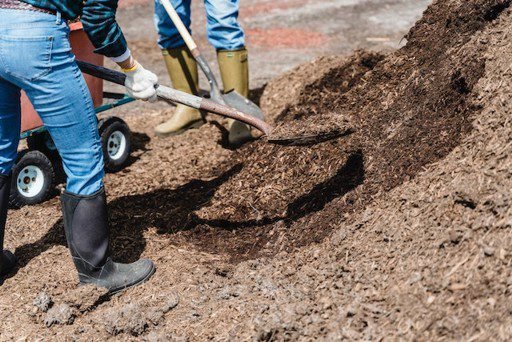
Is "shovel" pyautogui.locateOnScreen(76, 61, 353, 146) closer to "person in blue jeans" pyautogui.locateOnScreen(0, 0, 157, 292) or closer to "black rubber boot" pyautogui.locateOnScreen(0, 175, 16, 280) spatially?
"person in blue jeans" pyautogui.locateOnScreen(0, 0, 157, 292)

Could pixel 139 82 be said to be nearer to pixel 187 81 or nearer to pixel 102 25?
pixel 102 25

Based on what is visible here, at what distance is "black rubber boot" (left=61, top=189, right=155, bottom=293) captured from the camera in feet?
11.7

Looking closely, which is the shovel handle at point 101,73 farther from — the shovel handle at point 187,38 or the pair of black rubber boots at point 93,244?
the shovel handle at point 187,38

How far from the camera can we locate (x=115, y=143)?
535 cm

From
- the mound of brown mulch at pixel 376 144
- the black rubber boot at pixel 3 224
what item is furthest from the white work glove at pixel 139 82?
the mound of brown mulch at pixel 376 144

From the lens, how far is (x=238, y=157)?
5.31 metres

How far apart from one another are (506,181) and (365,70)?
2635 millimetres

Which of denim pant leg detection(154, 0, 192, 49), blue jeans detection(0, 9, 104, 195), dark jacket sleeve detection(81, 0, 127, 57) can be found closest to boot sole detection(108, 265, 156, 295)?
blue jeans detection(0, 9, 104, 195)

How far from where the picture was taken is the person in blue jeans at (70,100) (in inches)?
124

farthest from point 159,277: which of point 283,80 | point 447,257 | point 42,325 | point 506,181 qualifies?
point 283,80

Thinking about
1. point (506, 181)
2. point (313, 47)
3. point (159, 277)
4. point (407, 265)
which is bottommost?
point (313, 47)

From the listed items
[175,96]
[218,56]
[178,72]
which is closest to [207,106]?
[175,96]

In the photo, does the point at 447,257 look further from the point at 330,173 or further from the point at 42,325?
the point at 42,325

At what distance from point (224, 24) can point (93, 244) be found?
237 centimetres
